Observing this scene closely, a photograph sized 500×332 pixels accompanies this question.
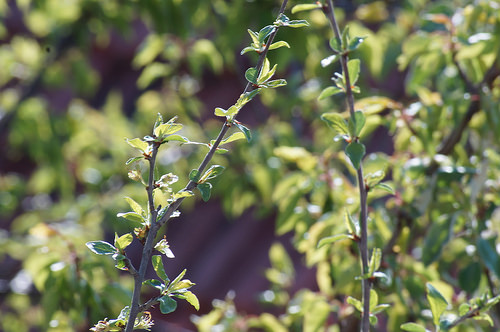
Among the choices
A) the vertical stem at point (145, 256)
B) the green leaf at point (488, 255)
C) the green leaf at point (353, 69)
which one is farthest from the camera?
the green leaf at point (488, 255)

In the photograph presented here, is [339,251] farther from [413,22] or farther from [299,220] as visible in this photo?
[413,22]

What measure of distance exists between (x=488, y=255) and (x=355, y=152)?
0.45 m

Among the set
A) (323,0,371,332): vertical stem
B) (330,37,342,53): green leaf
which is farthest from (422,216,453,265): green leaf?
(330,37,342,53): green leaf

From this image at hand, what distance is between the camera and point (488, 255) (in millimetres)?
984

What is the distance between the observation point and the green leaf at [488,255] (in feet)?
3.18

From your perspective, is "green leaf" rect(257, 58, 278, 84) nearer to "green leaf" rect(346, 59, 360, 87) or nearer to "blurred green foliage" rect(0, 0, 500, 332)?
"green leaf" rect(346, 59, 360, 87)

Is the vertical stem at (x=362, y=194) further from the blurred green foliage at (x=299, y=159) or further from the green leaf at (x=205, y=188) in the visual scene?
the green leaf at (x=205, y=188)

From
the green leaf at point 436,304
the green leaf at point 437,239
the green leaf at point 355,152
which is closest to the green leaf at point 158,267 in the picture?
the green leaf at point 355,152

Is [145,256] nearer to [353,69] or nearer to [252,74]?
[252,74]

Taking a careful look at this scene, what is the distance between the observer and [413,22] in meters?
2.01

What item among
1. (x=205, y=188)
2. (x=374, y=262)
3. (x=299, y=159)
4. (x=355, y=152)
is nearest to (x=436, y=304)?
(x=374, y=262)

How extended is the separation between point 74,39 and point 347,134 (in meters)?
1.65

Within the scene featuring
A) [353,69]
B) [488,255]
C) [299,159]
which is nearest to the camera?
[353,69]

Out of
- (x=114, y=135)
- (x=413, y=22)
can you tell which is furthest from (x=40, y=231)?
(x=413, y=22)
